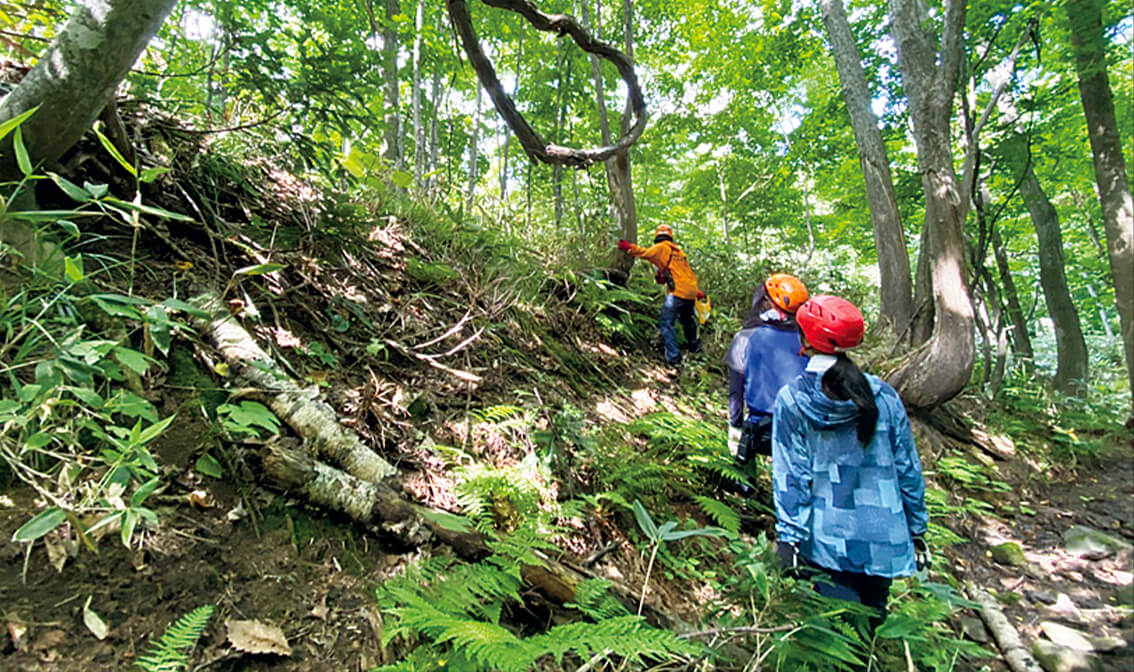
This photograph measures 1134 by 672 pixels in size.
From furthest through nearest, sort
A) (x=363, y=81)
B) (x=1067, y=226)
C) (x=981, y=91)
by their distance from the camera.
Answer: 1. (x=1067, y=226)
2. (x=981, y=91)
3. (x=363, y=81)

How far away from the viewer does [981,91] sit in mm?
9398

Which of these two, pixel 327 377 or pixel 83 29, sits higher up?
pixel 83 29

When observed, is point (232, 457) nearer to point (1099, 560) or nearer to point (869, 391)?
point (869, 391)

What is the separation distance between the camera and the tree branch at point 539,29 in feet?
8.47

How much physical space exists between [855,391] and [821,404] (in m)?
0.16

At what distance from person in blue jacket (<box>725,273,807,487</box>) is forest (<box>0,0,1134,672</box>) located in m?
0.04

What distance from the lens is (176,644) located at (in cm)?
111

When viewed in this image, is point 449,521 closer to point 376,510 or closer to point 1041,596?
point 376,510

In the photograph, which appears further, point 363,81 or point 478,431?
point 363,81

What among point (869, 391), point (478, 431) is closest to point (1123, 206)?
point (869, 391)

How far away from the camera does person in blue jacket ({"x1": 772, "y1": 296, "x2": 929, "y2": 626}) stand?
2.08 metres

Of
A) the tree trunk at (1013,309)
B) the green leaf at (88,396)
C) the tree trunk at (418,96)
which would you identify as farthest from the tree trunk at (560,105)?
the tree trunk at (1013,309)

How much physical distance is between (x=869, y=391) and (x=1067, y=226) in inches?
1046

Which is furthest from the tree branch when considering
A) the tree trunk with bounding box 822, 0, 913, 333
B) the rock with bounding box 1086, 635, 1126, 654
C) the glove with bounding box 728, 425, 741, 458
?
the tree trunk with bounding box 822, 0, 913, 333
